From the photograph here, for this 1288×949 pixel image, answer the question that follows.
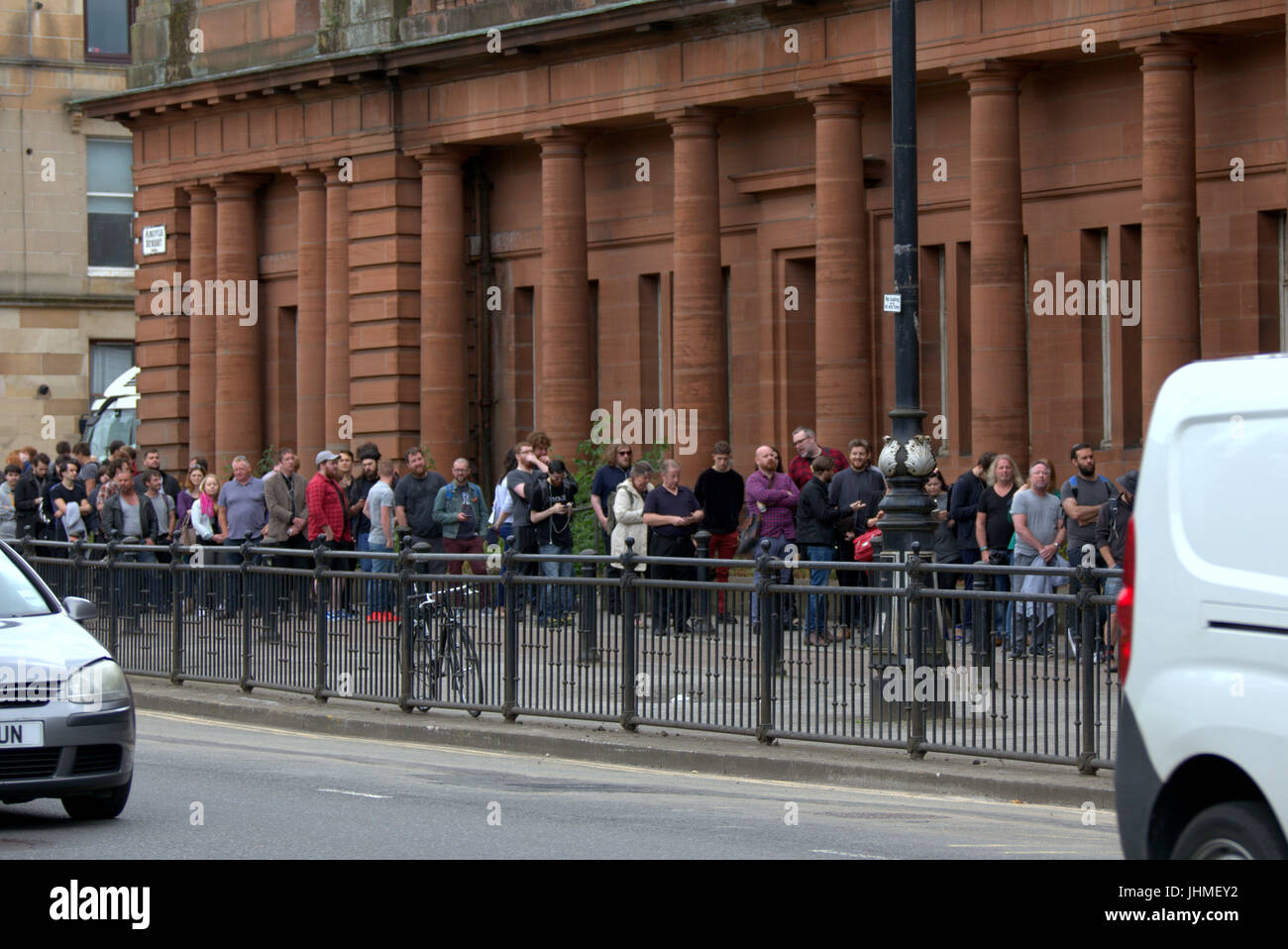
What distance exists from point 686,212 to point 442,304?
17.6ft

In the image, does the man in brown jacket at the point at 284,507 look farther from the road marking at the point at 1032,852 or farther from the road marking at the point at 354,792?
the road marking at the point at 1032,852

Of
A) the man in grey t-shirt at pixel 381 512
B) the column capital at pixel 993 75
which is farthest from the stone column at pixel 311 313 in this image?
the column capital at pixel 993 75

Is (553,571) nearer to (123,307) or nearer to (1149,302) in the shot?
(1149,302)

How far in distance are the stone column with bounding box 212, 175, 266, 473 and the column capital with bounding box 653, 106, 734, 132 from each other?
9.92 metres

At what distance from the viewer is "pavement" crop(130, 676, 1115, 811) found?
13.3m

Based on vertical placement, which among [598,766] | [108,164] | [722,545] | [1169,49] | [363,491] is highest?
[108,164]

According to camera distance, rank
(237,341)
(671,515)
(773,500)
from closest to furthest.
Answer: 1. (773,500)
2. (671,515)
3. (237,341)

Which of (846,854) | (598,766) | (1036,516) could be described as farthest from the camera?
(1036,516)

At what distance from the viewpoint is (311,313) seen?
3472 cm

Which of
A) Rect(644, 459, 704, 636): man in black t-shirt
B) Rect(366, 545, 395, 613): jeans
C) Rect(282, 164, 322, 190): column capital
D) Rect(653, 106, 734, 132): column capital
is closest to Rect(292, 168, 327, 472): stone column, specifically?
Rect(282, 164, 322, 190): column capital

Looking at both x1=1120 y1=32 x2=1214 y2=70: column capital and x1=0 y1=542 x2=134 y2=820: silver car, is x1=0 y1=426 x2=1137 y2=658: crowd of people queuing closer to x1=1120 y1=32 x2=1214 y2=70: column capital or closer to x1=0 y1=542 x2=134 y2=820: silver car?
x1=1120 y1=32 x2=1214 y2=70: column capital

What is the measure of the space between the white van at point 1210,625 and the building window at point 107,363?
44.3 metres

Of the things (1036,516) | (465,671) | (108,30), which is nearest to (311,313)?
(1036,516)

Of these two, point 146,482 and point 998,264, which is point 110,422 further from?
point 998,264
